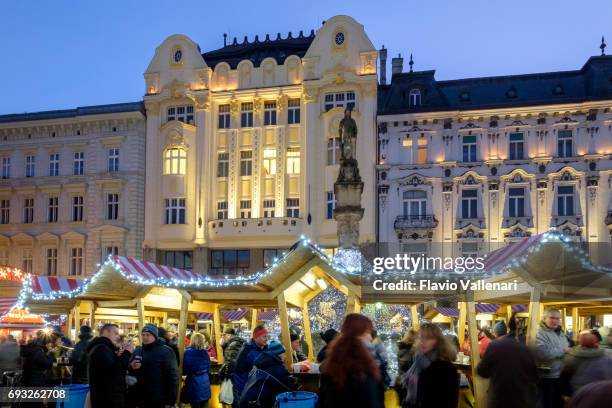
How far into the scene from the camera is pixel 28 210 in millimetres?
41469

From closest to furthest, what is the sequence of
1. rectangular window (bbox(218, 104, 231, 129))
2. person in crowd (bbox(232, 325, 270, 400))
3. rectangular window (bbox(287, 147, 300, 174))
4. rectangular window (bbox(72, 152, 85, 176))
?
1. person in crowd (bbox(232, 325, 270, 400))
2. rectangular window (bbox(287, 147, 300, 174))
3. rectangular window (bbox(218, 104, 231, 129))
4. rectangular window (bbox(72, 152, 85, 176))

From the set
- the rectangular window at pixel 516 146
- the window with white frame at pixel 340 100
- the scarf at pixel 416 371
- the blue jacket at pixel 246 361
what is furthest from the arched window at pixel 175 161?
the scarf at pixel 416 371

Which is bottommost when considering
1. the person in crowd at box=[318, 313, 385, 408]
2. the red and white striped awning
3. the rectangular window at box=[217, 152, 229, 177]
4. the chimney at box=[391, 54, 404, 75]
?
the person in crowd at box=[318, 313, 385, 408]

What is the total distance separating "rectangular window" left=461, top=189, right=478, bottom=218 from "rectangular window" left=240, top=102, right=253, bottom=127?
10.7m

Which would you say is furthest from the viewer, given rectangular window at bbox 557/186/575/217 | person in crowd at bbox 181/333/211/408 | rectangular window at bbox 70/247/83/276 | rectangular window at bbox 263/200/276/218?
rectangular window at bbox 70/247/83/276

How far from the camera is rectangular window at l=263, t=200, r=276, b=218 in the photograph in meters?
37.4

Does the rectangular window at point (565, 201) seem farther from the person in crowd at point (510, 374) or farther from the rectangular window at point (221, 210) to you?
the person in crowd at point (510, 374)

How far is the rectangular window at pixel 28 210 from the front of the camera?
136 feet

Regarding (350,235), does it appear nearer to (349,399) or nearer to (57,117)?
(349,399)

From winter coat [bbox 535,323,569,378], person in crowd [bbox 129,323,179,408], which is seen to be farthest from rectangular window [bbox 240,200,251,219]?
winter coat [bbox 535,323,569,378]

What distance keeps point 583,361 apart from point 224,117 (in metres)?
32.2

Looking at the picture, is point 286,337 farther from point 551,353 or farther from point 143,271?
point 551,353

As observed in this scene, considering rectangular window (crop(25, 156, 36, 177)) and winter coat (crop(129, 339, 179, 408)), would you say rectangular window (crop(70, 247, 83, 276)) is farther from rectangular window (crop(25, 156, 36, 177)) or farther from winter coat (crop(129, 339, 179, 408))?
winter coat (crop(129, 339, 179, 408))

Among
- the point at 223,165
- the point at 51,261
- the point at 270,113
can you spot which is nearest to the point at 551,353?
the point at 270,113
